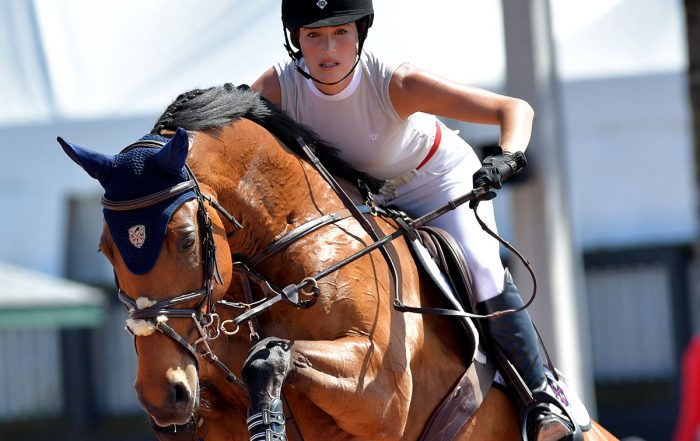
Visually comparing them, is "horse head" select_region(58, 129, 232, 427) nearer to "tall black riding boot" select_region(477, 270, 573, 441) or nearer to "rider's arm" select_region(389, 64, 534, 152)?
"rider's arm" select_region(389, 64, 534, 152)

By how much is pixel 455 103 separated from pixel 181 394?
133cm

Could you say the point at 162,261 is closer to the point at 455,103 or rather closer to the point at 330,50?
the point at 330,50

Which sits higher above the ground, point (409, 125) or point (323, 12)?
point (323, 12)

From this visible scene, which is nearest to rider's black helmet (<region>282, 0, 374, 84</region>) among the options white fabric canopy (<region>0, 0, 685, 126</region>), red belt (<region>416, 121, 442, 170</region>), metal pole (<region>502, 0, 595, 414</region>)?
red belt (<region>416, 121, 442, 170</region>)

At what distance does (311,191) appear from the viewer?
3.91m

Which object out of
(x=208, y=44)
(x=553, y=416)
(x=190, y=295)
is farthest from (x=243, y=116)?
(x=208, y=44)

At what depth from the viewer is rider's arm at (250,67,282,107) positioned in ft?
13.8

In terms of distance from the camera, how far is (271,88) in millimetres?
4234

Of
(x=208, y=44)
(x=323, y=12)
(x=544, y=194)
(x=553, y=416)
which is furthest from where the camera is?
(x=208, y=44)

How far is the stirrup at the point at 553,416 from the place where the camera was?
4.15m

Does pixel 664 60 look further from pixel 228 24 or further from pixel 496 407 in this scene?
pixel 496 407

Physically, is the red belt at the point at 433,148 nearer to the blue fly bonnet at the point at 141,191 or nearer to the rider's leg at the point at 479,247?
the rider's leg at the point at 479,247

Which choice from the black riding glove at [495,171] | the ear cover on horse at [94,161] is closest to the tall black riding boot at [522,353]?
the black riding glove at [495,171]

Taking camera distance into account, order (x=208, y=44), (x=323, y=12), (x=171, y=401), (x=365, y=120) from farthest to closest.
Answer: (x=208, y=44), (x=365, y=120), (x=323, y=12), (x=171, y=401)
